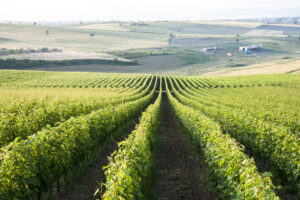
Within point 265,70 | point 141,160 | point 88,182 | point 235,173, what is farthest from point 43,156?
point 265,70

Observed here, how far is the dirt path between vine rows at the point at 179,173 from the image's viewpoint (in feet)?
35.5

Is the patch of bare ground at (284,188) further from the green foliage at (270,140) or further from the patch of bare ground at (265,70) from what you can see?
the patch of bare ground at (265,70)

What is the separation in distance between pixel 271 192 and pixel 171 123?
64.8 feet

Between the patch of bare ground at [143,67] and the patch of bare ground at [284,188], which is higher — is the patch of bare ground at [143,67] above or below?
above

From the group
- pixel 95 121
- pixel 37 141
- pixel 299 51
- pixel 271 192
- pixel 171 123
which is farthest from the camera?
pixel 299 51

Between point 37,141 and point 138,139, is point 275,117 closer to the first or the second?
point 138,139

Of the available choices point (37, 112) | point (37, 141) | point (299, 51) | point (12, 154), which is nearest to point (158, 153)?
point (37, 112)

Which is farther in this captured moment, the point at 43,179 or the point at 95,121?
the point at 95,121

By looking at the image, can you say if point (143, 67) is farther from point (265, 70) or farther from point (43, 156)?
point (43, 156)

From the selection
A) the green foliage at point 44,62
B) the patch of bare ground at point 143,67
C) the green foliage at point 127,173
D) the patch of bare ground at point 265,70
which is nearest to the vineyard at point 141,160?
the green foliage at point 127,173

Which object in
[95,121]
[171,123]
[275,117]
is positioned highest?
[95,121]

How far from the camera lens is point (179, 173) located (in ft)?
42.4

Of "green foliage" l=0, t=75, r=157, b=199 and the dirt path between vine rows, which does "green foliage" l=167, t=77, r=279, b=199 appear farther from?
"green foliage" l=0, t=75, r=157, b=199

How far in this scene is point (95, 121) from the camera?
1447cm
